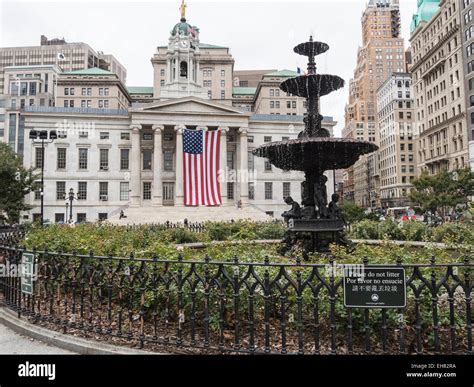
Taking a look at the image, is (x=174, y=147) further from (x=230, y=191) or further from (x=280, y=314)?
(x=280, y=314)

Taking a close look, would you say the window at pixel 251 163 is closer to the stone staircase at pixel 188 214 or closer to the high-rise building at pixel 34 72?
the stone staircase at pixel 188 214

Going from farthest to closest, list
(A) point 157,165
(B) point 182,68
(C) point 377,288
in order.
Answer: (B) point 182,68
(A) point 157,165
(C) point 377,288

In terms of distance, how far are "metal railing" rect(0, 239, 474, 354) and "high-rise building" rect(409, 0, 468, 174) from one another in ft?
186

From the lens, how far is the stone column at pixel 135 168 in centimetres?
5344

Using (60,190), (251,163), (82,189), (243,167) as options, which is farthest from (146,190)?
(251,163)

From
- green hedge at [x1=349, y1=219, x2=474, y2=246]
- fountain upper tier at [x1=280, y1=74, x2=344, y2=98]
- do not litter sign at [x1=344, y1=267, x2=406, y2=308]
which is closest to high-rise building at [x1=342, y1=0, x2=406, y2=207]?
green hedge at [x1=349, y1=219, x2=474, y2=246]

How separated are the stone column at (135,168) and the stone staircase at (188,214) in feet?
8.50

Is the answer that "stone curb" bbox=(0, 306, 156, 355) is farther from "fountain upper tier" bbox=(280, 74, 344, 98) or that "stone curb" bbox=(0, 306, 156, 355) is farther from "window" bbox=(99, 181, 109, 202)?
"window" bbox=(99, 181, 109, 202)

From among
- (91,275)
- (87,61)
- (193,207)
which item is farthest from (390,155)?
(87,61)

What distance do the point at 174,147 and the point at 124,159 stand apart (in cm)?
843

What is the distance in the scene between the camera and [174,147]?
58.3 m

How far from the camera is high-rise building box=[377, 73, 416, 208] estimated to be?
294 feet

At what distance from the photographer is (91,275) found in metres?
5.56
